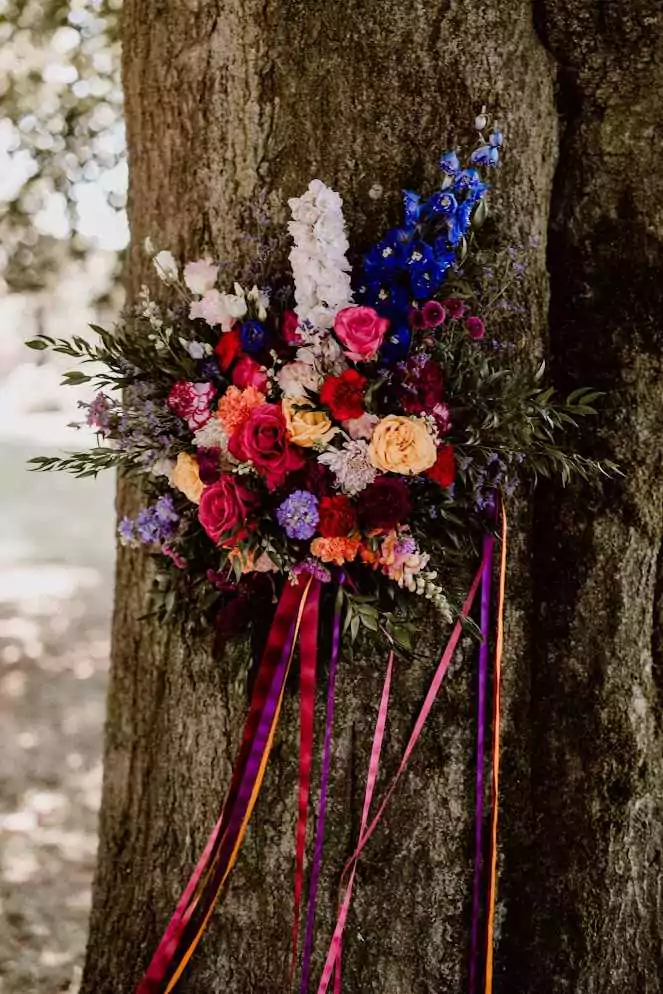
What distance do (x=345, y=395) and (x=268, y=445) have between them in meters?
0.20

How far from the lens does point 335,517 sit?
207 cm

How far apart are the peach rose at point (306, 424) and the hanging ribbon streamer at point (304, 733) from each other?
0.42 meters

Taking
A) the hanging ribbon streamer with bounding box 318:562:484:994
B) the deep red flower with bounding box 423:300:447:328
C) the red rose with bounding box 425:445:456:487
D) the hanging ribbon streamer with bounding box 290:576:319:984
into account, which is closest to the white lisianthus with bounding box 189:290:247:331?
the deep red flower with bounding box 423:300:447:328

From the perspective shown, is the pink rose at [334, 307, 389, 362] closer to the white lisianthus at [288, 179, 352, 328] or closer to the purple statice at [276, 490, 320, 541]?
the white lisianthus at [288, 179, 352, 328]

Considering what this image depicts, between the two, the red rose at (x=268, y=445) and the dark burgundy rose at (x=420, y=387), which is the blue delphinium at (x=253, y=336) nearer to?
the red rose at (x=268, y=445)

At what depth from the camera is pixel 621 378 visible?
239 centimetres

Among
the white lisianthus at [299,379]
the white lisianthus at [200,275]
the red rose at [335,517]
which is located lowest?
the red rose at [335,517]

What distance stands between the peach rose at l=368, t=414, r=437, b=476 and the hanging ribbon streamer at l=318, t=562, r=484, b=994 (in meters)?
0.45

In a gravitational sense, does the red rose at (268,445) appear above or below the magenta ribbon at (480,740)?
above

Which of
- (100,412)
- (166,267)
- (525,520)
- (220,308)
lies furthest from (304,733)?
(166,267)

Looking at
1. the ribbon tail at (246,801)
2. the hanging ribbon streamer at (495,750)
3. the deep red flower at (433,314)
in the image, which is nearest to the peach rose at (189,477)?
the ribbon tail at (246,801)

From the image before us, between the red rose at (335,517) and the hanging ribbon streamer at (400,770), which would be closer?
the red rose at (335,517)

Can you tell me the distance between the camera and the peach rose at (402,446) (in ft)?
6.57

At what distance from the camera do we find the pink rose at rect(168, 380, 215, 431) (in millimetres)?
2127
